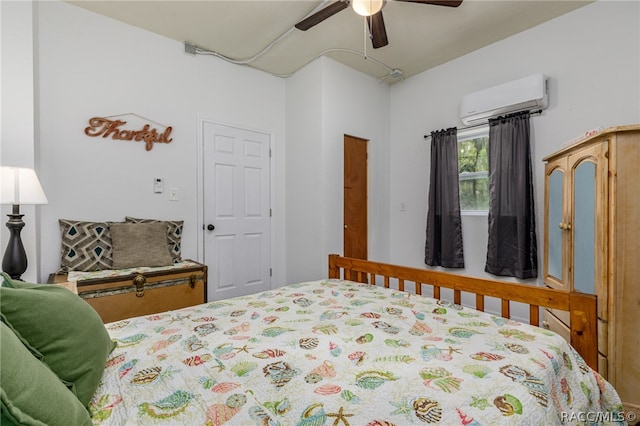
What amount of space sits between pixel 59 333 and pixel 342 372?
793 mm

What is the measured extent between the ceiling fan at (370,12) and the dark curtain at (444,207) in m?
1.39

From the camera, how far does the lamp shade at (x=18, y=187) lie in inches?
63.0

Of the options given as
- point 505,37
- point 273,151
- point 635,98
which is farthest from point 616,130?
point 273,151

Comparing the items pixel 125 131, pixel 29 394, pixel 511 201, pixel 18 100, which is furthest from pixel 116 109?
pixel 511 201

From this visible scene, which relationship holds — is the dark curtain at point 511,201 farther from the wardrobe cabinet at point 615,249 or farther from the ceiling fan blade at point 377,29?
the ceiling fan blade at point 377,29

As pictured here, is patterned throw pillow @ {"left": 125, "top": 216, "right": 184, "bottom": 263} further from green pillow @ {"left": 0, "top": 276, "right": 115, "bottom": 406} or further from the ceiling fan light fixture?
the ceiling fan light fixture

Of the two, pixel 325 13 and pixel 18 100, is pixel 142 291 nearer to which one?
pixel 18 100

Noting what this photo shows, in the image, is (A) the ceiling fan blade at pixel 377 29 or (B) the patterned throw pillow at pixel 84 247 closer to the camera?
(A) the ceiling fan blade at pixel 377 29

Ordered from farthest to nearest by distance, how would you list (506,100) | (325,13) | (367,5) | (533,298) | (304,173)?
(304,173) < (506,100) < (325,13) < (367,5) < (533,298)

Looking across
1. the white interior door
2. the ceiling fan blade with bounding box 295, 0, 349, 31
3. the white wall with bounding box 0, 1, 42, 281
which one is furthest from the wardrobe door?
the white wall with bounding box 0, 1, 42, 281

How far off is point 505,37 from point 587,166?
5.80ft

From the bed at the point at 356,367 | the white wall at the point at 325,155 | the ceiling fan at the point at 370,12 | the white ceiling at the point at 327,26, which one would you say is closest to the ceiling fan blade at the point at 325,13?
the ceiling fan at the point at 370,12

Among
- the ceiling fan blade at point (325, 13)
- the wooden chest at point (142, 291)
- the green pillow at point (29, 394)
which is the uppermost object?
the ceiling fan blade at point (325, 13)

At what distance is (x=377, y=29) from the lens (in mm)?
2244
